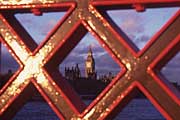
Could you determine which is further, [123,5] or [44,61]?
[44,61]

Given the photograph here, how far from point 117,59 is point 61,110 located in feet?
2.73

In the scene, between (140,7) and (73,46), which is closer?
(140,7)

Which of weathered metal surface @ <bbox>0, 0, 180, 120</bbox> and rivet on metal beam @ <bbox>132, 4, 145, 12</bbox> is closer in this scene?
weathered metal surface @ <bbox>0, 0, 180, 120</bbox>

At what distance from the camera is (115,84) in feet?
17.0

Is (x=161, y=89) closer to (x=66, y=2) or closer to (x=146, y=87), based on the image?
(x=146, y=87)

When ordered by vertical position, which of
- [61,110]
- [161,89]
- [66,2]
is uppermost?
[66,2]

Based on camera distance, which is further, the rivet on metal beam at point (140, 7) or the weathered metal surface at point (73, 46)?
the rivet on metal beam at point (140, 7)

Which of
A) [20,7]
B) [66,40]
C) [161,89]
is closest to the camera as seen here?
[161,89]

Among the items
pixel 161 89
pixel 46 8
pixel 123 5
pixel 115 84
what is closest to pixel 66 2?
pixel 46 8

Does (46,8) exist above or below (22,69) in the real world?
above

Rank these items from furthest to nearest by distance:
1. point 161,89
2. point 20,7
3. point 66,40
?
point 20,7 → point 66,40 → point 161,89

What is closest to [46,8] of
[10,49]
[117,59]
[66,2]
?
[66,2]

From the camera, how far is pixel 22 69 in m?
5.72

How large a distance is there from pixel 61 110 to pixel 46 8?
1.13 metres
